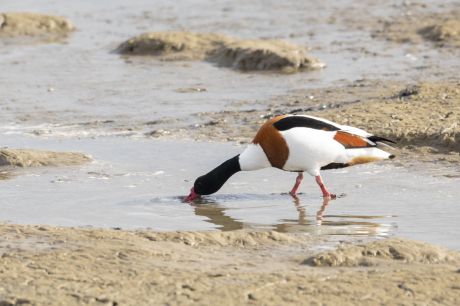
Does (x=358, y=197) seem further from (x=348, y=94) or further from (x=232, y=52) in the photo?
(x=232, y=52)

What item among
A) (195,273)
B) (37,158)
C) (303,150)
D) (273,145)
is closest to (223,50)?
(37,158)

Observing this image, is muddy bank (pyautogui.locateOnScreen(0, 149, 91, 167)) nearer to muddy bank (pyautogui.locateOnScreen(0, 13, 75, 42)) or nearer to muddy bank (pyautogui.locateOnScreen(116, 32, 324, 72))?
muddy bank (pyautogui.locateOnScreen(116, 32, 324, 72))

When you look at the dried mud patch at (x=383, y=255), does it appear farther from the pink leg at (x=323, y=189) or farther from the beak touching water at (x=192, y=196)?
the beak touching water at (x=192, y=196)

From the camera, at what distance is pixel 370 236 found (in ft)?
26.3

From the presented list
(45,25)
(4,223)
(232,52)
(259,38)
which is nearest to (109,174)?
(4,223)

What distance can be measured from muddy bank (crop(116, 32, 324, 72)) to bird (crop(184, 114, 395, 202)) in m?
6.18

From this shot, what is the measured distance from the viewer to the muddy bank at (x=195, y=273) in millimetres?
6305

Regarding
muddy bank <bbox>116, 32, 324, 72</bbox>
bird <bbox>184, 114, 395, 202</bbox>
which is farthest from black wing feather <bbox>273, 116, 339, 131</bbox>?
muddy bank <bbox>116, 32, 324, 72</bbox>

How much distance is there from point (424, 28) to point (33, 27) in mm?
6395

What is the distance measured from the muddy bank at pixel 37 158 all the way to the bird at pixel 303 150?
1668mm

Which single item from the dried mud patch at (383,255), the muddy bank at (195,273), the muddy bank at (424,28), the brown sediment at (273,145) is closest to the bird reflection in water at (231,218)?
the brown sediment at (273,145)

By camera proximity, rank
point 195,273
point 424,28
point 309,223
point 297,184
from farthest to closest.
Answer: point 424,28, point 297,184, point 309,223, point 195,273

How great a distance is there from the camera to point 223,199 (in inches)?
378

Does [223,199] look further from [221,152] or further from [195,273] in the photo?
[195,273]
